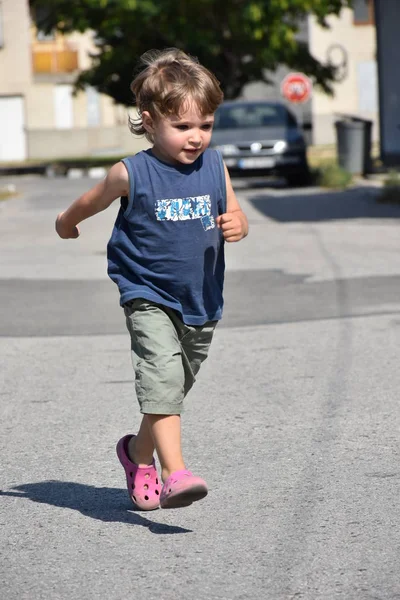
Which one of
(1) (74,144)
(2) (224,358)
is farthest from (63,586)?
(1) (74,144)

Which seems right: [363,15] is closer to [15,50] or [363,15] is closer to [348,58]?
[348,58]

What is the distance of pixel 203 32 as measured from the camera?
37.6 meters

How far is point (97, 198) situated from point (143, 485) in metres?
1.02

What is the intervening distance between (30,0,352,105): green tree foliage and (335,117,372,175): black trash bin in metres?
7.97

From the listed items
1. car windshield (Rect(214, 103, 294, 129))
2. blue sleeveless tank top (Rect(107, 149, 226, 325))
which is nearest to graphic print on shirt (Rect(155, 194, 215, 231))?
blue sleeveless tank top (Rect(107, 149, 226, 325))

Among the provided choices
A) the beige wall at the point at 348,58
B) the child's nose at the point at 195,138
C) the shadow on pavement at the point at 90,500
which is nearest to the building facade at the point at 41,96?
the beige wall at the point at 348,58

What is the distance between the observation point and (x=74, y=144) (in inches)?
2296

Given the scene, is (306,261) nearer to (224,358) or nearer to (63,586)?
(224,358)

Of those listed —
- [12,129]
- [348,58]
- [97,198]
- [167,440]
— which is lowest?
[12,129]

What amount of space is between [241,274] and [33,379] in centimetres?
509

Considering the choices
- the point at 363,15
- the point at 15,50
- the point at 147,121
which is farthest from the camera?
the point at 15,50

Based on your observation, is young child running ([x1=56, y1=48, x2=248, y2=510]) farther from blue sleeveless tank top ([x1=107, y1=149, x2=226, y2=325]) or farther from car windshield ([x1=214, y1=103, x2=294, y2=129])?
car windshield ([x1=214, y1=103, x2=294, y2=129])

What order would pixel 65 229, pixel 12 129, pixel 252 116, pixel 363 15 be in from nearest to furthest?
pixel 65 229 < pixel 252 116 < pixel 363 15 < pixel 12 129

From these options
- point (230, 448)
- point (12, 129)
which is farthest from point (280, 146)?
point (12, 129)
